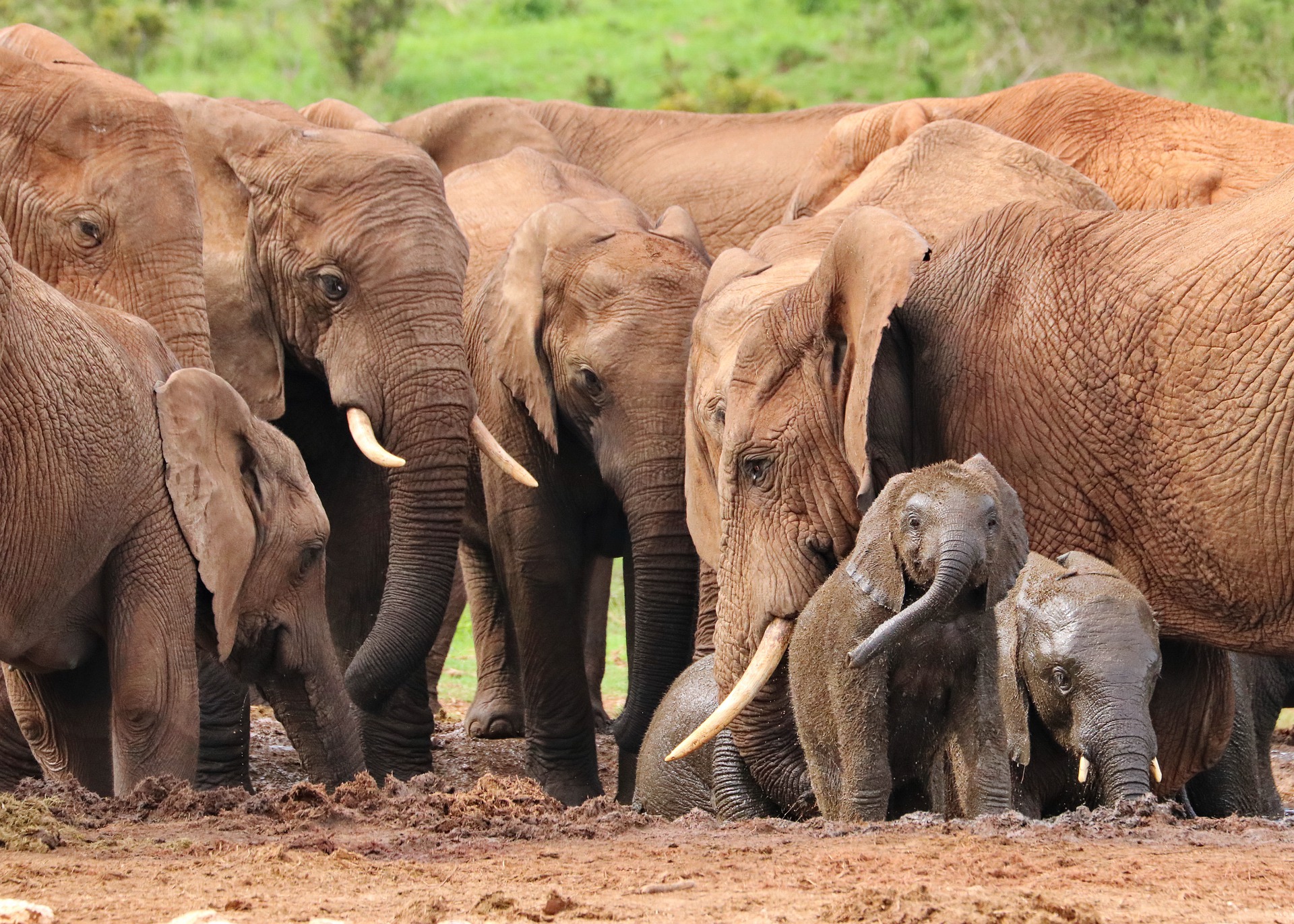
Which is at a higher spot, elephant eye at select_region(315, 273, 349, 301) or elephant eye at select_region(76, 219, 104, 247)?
elephant eye at select_region(76, 219, 104, 247)

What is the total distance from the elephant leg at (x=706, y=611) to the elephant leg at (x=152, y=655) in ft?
4.89

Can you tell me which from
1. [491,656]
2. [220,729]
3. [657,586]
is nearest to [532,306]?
[657,586]

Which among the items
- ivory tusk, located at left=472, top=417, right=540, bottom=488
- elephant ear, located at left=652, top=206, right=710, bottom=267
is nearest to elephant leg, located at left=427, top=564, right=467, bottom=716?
ivory tusk, located at left=472, top=417, right=540, bottom=488

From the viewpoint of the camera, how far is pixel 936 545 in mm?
4348

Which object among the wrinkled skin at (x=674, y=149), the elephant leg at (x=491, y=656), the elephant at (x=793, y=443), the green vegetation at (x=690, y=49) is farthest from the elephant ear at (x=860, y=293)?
the green vegetation at (x=690, y=49)

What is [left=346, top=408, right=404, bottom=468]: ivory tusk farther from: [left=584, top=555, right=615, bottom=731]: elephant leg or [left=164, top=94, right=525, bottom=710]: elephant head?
[left=584, top=555, right=615, bottom=731]: elephant leg

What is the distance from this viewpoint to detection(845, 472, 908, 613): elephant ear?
4.46 metres

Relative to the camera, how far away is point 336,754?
5898mm

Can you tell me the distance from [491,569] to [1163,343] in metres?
4.45

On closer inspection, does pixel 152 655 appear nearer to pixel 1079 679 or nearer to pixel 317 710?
pixel 317 710

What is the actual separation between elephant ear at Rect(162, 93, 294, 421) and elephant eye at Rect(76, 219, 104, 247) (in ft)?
3.28

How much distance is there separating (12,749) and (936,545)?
310 cm

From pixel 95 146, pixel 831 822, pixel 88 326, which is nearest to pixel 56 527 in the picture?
pixel 88 326

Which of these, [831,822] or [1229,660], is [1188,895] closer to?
[831,822]
